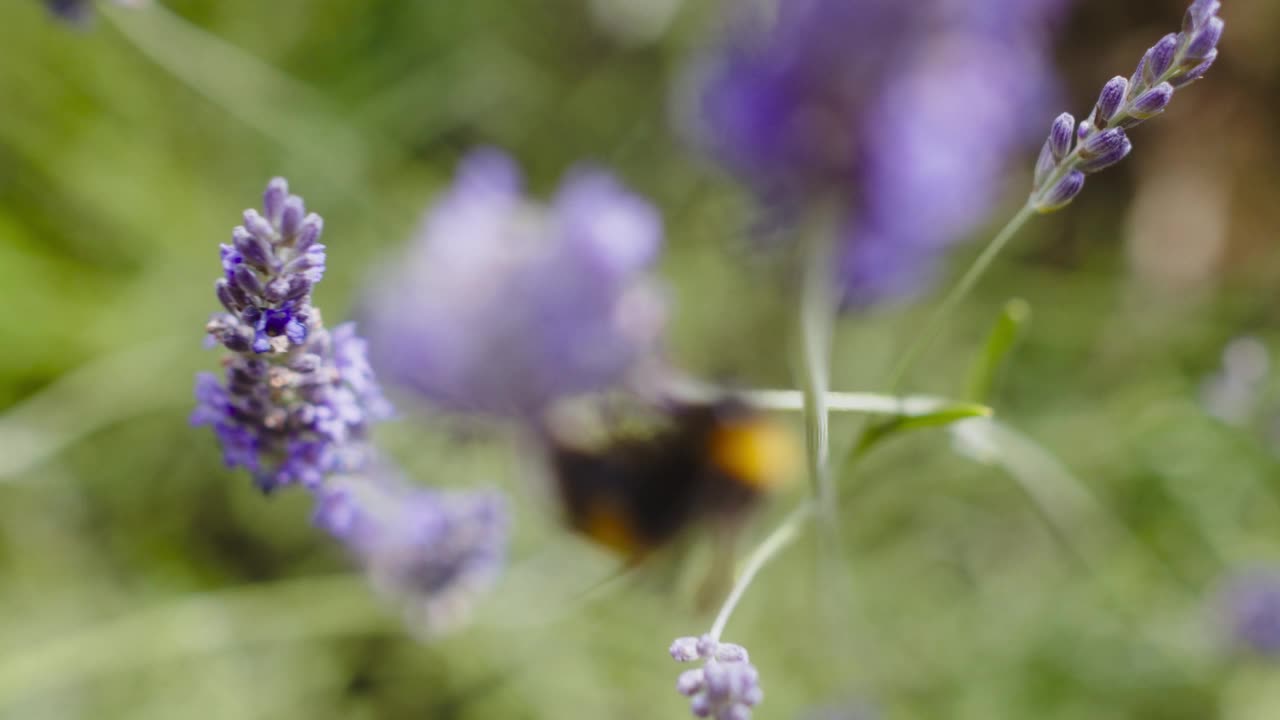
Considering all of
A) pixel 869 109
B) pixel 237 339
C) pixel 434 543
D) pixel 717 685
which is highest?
pixel 869 109

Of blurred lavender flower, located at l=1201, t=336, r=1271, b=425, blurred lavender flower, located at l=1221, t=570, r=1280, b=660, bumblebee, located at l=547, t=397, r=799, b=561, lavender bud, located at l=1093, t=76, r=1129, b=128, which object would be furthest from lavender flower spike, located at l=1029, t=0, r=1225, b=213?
blurred lavender flower, located at l=1221, t=570, r=1280, b=660

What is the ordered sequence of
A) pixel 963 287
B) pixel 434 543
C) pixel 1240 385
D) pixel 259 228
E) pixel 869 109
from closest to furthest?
pixel 259 228 < pixel 963 287 < pixel 434 543 < pixel 1240 385 < pixel 869 109

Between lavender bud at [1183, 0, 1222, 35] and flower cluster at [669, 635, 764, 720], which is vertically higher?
lavender bud at [1183, 0, 1222, 35]

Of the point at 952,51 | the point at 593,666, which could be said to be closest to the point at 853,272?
the point at 952,51

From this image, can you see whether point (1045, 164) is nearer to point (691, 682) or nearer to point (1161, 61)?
point (1161, 61)

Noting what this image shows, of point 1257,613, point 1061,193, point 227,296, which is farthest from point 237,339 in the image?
point 1257,613

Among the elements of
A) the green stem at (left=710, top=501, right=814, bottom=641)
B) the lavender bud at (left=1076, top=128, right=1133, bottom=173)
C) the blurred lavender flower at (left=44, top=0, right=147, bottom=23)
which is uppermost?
the blurred lavender flower at (left=44, top=0, right=147, bottom=23)

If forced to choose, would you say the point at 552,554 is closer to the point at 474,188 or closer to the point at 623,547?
the point at 623,547

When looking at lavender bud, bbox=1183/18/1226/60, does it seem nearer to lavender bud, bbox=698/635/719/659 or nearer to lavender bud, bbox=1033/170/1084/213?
lavender bud, bbox=1033/170/1084/213
